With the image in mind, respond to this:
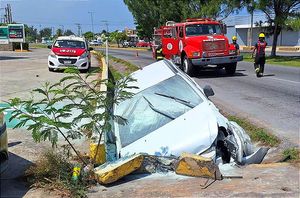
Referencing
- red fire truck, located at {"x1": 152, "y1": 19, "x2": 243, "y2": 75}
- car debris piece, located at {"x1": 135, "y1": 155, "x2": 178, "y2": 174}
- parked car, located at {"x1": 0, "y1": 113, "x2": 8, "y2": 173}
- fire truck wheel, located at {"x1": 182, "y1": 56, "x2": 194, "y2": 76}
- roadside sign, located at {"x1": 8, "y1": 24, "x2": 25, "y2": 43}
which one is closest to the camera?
parked car, located at {"x1": 0, "y1": 113, "x2": 8, "y2": 173}

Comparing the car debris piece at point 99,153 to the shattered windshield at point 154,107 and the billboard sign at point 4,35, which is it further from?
the billboard sign at point 4,35

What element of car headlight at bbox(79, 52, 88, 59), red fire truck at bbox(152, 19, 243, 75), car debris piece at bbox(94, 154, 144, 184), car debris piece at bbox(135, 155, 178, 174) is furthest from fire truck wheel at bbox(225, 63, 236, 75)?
car debris piece at bbox(94, 154, 144, 184)

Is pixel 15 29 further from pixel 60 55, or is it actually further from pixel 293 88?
pixel 293 88

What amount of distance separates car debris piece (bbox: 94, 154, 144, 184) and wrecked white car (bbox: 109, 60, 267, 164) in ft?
0.94

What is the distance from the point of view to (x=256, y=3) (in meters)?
31.9

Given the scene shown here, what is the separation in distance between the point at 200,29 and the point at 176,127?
13.6 metres

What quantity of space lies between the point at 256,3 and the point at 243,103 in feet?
75.4

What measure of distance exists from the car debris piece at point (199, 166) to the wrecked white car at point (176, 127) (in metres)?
0.28

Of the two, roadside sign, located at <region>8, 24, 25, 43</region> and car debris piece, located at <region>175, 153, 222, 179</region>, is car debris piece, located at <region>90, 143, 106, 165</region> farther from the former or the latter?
roadside sign, located at <region>8, 24, 25, 43</region>

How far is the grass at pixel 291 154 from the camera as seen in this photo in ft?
19.1

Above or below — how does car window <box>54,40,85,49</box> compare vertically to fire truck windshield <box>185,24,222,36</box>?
below

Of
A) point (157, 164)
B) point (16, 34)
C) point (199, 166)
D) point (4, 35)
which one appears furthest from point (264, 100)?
point (4, 35)

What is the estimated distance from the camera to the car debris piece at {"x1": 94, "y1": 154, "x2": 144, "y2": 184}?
4.91m

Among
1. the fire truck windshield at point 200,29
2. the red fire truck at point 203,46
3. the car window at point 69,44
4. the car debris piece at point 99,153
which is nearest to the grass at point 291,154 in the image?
the car debris piece at point 99,153
